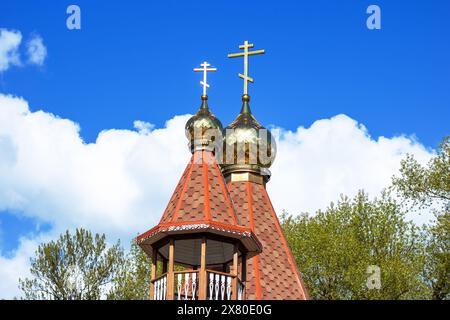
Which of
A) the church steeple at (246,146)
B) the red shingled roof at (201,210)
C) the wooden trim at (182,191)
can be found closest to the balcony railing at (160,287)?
the red shingled roof at (201,210)

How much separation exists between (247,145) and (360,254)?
23.3ft

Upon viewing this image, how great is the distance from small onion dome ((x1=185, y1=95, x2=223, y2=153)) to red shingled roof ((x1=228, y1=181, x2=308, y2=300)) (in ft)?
5.79

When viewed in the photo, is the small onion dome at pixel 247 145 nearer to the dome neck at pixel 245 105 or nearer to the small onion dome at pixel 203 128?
the dome neck at pixel 245 105

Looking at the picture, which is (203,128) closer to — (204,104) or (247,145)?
(204,104)

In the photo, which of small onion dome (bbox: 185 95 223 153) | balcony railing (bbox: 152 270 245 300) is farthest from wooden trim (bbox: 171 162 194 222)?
balcony railing (bbox: 152 270 245 300)

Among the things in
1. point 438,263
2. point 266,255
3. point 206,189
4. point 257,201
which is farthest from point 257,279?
point 438,263

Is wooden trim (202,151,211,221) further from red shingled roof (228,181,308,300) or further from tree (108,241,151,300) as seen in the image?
Answer: tree (108,241,151,300)

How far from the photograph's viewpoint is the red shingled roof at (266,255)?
56.0 feet

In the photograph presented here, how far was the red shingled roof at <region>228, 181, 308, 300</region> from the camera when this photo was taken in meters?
17.1

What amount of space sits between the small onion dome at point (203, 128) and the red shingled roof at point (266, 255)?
5.79 feet

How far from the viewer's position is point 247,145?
2098 cm

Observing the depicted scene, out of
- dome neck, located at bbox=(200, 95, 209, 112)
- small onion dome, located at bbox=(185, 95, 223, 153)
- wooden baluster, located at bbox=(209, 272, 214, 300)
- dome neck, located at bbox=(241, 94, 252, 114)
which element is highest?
dome neck, located at bbox=(241, 94, 252, 114)
